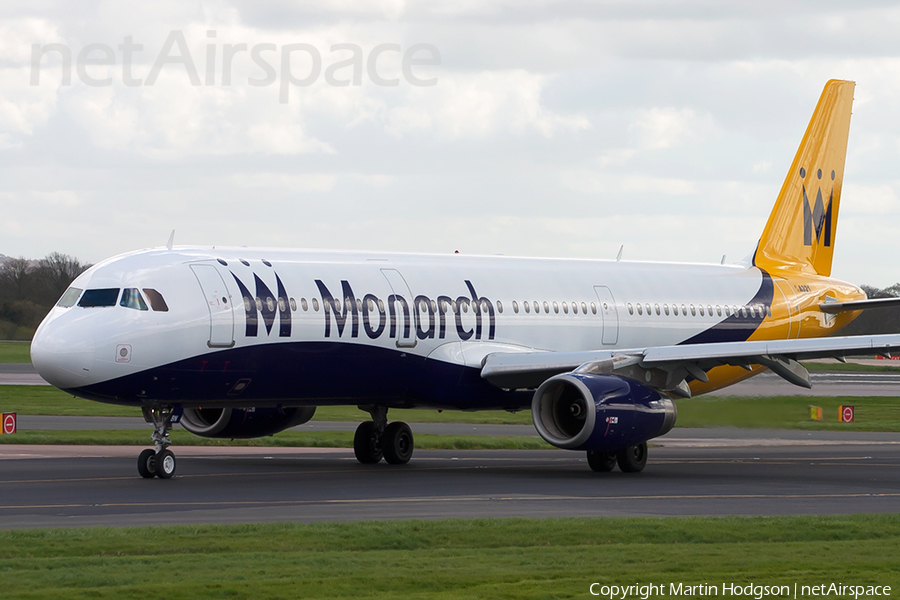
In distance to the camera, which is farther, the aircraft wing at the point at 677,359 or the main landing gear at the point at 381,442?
the main landing gear at the point at 381,442

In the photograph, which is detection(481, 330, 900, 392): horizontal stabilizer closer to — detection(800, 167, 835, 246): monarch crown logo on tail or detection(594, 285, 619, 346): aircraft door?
detection(594, 285, 619, 346): aircraft door

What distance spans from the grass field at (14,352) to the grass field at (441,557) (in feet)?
232

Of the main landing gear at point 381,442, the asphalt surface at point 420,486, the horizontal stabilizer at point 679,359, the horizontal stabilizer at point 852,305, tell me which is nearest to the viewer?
the asphalt surface at point 420,486

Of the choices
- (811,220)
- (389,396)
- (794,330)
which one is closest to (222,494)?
(389,396)

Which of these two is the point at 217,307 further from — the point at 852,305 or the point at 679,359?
the point at 852,305

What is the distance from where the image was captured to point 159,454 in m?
23.5

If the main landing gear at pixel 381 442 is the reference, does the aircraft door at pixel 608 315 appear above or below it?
above

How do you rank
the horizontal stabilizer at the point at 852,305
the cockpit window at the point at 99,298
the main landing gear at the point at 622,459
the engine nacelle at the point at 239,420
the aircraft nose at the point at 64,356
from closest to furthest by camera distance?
1. the aircraft nose at the point at 64,356
2. the cockpit window at the point at 99,298
3. the main landing gear at the point at 622,459
4. the engine nacelle at the point at 239,420
5. the horizontal stabilizer at the point at 852,305

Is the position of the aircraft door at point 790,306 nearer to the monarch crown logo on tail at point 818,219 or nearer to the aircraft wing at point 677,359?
the monarch crown logo on tail at point 818,219

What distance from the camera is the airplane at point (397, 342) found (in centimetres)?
2294

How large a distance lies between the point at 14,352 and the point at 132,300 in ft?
253

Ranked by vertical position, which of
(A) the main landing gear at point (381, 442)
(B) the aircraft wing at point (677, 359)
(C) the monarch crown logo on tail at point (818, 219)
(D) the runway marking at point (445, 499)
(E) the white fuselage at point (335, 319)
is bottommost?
(D) the runway marking at point (445, 499)

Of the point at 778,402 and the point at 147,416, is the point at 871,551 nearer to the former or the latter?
the point at 147,416

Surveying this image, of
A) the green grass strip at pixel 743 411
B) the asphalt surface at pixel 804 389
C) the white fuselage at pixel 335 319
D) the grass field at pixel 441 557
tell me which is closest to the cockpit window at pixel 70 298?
the white fuselage at pixel 335 319
